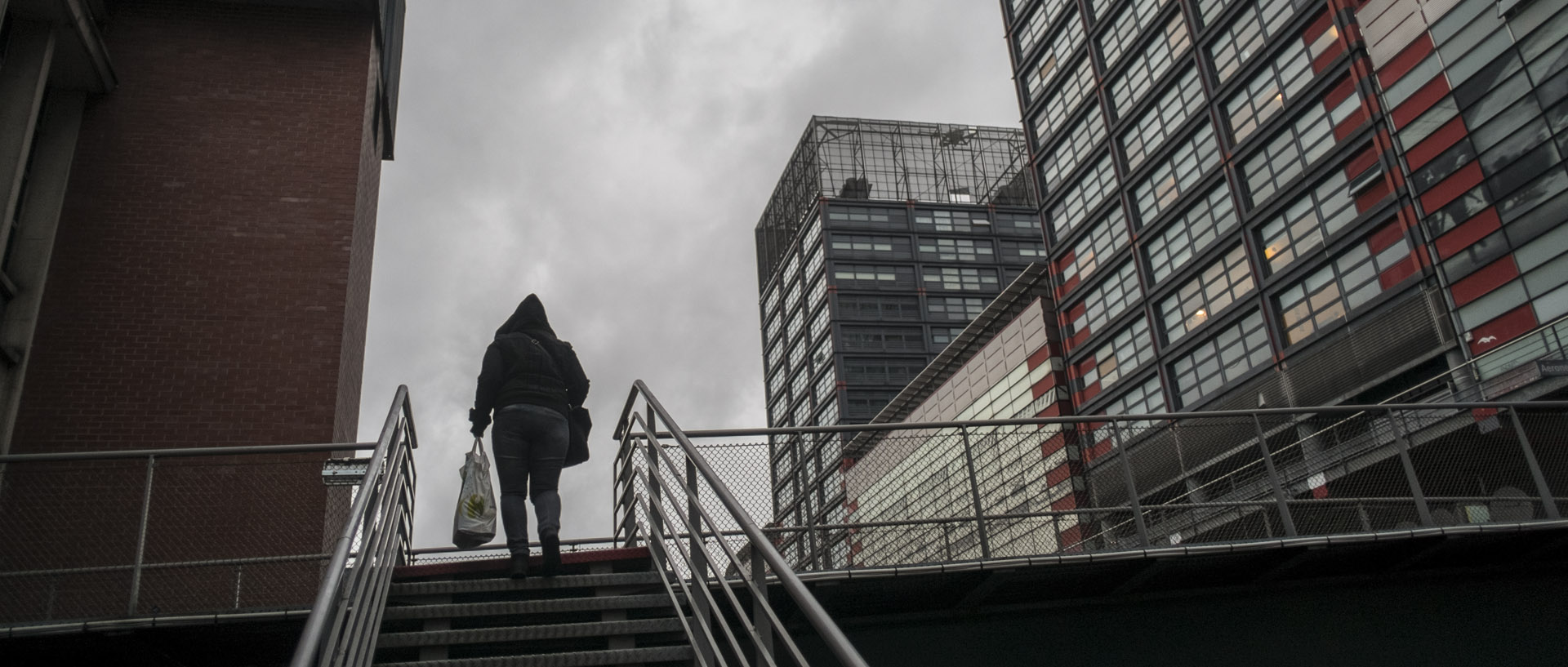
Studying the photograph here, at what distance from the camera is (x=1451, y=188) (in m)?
34.1

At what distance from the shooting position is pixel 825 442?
9805 mm

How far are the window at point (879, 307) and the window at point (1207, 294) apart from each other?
48592mm

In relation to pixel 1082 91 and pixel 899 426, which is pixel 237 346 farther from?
pixel 1082 91

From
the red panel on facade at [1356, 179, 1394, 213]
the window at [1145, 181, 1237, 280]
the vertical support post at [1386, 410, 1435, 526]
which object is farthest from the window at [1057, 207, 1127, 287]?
the vertical support post at [1386, 410, 1435, 526]

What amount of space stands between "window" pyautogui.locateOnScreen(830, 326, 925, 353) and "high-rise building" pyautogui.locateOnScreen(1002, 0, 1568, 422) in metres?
38.3

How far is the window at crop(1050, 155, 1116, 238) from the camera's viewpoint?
51.5m

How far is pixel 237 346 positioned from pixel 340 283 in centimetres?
115

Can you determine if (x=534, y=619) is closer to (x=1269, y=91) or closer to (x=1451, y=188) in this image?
(x=1451, y=188)

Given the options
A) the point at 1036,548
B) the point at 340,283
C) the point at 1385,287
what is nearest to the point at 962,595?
the point at 1036,548

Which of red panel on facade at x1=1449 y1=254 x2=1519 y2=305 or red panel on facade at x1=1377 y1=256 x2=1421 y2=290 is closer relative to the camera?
red panel on facade at x1=1449 y1=254 x2=1519 y2=305

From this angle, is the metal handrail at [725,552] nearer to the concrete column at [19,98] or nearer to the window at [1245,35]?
the concrete column at [19,98]

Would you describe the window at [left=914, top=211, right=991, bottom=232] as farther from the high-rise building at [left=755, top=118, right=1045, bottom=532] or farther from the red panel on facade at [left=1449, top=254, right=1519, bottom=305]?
the red panel on facade at [left=1449, top=254, right=1519, bottom=305]

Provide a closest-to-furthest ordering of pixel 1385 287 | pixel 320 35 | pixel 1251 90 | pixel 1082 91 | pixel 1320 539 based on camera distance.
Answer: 1. pixel 1320 539
2. pixel 320 35
3. pixel 1385 287
4. pixel 1251 90
5. pixel 1082 91

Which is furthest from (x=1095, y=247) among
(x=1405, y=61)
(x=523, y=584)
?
(x=523, y=584)
